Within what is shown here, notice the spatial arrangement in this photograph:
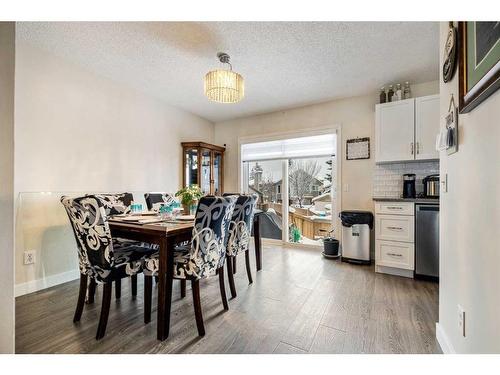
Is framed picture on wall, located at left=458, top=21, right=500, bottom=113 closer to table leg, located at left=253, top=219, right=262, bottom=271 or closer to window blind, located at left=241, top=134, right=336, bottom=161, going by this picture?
table leg, located at left=253, top=219, right=262, bottom=271

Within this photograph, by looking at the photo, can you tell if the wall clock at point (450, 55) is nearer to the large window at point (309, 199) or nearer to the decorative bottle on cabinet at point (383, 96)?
the decorative bottle on cabinet at point (383, 96)

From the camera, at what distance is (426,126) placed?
2746 millimetres

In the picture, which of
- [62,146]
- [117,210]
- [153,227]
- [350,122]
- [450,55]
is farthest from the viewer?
[350,122]

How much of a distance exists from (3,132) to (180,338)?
146cm

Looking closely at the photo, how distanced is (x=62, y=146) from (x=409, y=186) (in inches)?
164

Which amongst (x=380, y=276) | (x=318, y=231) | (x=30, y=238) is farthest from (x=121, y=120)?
(x=380, y=276)

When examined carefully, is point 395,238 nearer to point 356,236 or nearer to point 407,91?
point 356,236

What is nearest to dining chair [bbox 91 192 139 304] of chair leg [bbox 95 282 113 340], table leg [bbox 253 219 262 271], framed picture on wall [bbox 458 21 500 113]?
chair leg [bbox 95 282 113 340]

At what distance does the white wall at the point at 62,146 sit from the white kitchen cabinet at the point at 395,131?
325 cm

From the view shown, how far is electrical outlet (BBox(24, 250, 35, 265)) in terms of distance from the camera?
223cm

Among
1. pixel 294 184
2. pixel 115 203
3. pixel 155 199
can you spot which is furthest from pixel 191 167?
pixel 294 184

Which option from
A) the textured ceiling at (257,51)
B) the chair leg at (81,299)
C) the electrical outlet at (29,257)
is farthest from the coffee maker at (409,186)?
the electrical outlet at (29,257)

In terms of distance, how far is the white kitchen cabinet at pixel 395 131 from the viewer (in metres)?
2.82

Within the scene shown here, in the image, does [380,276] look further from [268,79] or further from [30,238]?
[30,238]
